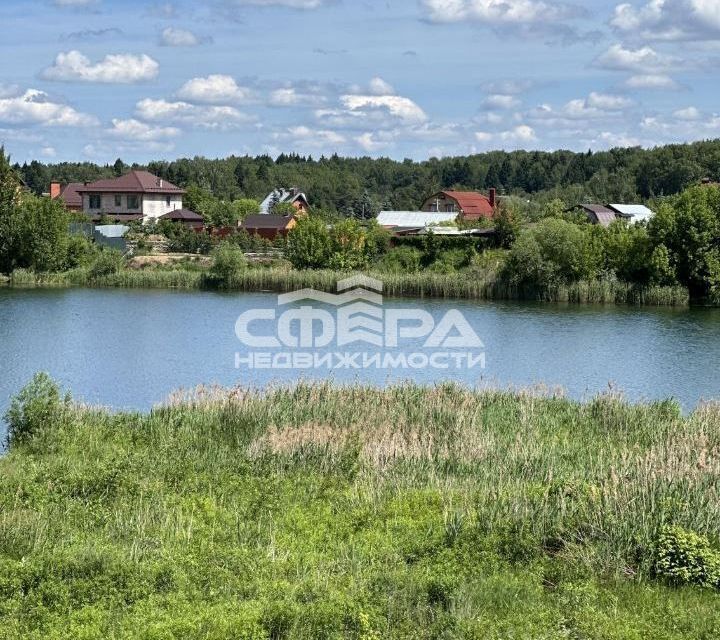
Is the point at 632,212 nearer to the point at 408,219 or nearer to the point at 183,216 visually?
the point at 408,219

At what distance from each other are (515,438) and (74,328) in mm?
21761


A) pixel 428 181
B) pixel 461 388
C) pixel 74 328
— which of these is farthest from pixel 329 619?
pixel 428 181

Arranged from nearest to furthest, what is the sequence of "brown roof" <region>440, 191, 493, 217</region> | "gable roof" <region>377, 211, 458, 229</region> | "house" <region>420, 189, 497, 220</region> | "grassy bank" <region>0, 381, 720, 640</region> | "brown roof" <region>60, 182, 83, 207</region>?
"grassy bank" <region>0, 381, 720, 640</region>
"gable roof" <region>377, 211, 458, 229</region>
"brown roof" <region>60, 182, 83, 207</region>
"brown roof" <region>440, 191, 493, 217</region>
"house" <region>420, 189, 497, 220</region>

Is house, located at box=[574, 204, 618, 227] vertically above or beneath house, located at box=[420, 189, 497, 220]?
beneath

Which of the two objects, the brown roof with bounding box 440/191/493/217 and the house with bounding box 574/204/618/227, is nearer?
the house with bounding box 574/204/618/227

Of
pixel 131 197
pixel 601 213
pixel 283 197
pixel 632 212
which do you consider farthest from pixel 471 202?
pixel 131 197

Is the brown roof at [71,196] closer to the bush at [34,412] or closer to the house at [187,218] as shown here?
the house at [187,218]

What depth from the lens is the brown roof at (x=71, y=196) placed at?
270 ft

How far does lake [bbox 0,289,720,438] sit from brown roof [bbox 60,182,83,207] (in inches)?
1477

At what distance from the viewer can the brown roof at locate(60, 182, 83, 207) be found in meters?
82.2

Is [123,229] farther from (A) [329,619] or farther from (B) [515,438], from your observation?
(A) [329,619]

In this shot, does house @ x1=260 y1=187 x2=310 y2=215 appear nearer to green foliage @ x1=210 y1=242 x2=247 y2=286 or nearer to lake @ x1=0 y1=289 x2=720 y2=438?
green foliage @ x1=210 y1=242 x2=247 y2=286

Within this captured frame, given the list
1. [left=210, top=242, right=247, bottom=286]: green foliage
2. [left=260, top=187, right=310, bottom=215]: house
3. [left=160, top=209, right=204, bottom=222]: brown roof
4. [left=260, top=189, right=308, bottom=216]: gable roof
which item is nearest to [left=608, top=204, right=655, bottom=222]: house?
[left=260, top=187, right=310, bottom=215]: house

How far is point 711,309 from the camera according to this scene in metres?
43.9
